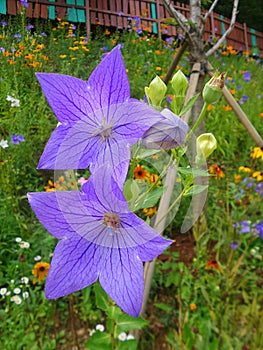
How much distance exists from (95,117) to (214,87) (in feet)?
0.44

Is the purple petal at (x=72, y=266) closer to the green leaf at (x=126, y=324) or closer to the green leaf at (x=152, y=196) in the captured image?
the green leaf at (x=152, y=196)

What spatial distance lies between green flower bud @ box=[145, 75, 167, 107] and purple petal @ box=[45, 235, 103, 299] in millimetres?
166

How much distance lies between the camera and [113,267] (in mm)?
387

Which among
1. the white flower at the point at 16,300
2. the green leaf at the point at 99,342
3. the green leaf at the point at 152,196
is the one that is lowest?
the green leaf at the point at 99,342

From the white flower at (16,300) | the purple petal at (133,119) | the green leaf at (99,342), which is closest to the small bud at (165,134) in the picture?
the purple petal at (133,119)

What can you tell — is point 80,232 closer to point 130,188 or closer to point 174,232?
point 130,188

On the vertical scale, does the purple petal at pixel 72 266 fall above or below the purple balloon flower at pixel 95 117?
below

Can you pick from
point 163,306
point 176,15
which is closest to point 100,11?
point 176,15

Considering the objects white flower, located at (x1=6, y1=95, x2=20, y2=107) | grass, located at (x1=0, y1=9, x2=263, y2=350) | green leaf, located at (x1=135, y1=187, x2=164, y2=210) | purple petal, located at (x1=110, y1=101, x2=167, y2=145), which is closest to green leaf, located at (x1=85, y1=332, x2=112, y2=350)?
grass, located at (x1=0, y1=9, x2=263, y2=350)

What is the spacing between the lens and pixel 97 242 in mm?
396

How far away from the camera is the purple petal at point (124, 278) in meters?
0.36

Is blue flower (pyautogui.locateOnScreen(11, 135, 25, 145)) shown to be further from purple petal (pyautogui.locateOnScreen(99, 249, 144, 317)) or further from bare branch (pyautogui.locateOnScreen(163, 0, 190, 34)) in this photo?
purple petal (pyautogui.locateOnScreen(99, 249, 144, 317))

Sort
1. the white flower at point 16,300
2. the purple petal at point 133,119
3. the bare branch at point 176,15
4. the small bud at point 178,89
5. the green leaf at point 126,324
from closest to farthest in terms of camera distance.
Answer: the purple petal at point 133,119 < the small bud at point 178,89 < the green leaf at point 126,324 < the bare branch at point 176,15 < the white flower at point 16,300

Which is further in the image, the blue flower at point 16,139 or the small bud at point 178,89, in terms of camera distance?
the blue flower at point 16,139
